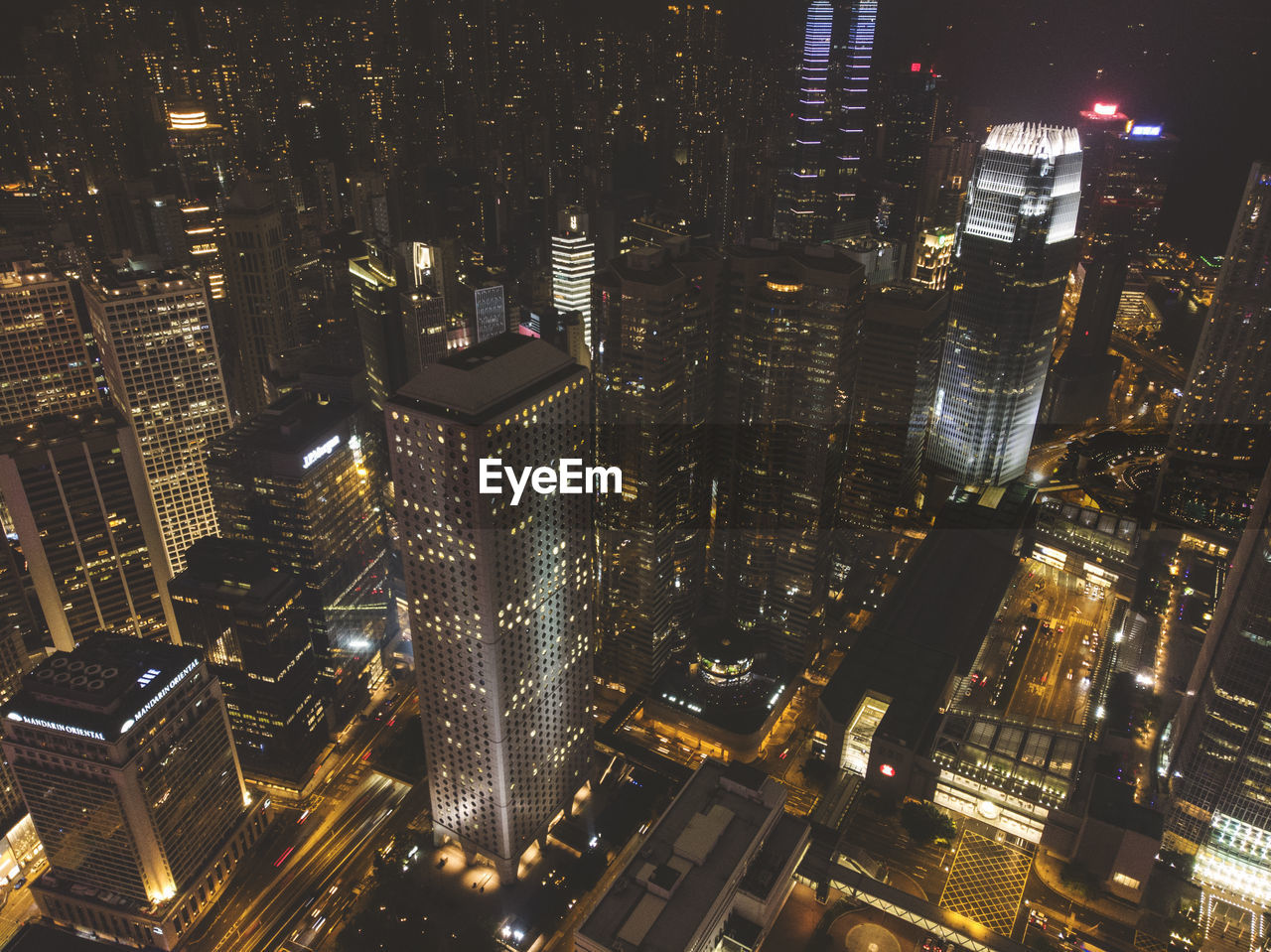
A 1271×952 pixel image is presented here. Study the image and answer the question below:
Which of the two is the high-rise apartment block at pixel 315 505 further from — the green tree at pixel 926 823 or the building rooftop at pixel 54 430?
the green tree at pixel 926 823

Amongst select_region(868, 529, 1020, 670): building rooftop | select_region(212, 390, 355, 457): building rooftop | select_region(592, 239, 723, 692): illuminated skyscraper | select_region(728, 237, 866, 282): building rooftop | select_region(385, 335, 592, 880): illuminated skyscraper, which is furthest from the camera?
select_region(868, 529, 1020, 670): building rooftop

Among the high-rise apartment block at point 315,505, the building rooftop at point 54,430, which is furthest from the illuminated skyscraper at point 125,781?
the building rooftop at point 54,430

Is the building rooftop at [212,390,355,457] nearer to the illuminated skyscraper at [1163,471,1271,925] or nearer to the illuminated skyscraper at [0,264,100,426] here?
the illuminated skyscraper at [0,264,100,426]

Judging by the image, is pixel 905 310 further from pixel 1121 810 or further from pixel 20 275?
pixel 20 275

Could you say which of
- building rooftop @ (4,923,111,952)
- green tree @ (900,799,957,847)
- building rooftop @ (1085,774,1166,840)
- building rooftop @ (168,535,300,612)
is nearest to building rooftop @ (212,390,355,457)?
building rooftop @ (168,535,300,612)

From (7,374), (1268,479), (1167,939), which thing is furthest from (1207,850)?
(7,374)

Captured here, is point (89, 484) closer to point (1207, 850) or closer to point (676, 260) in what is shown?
point (676, 260)
